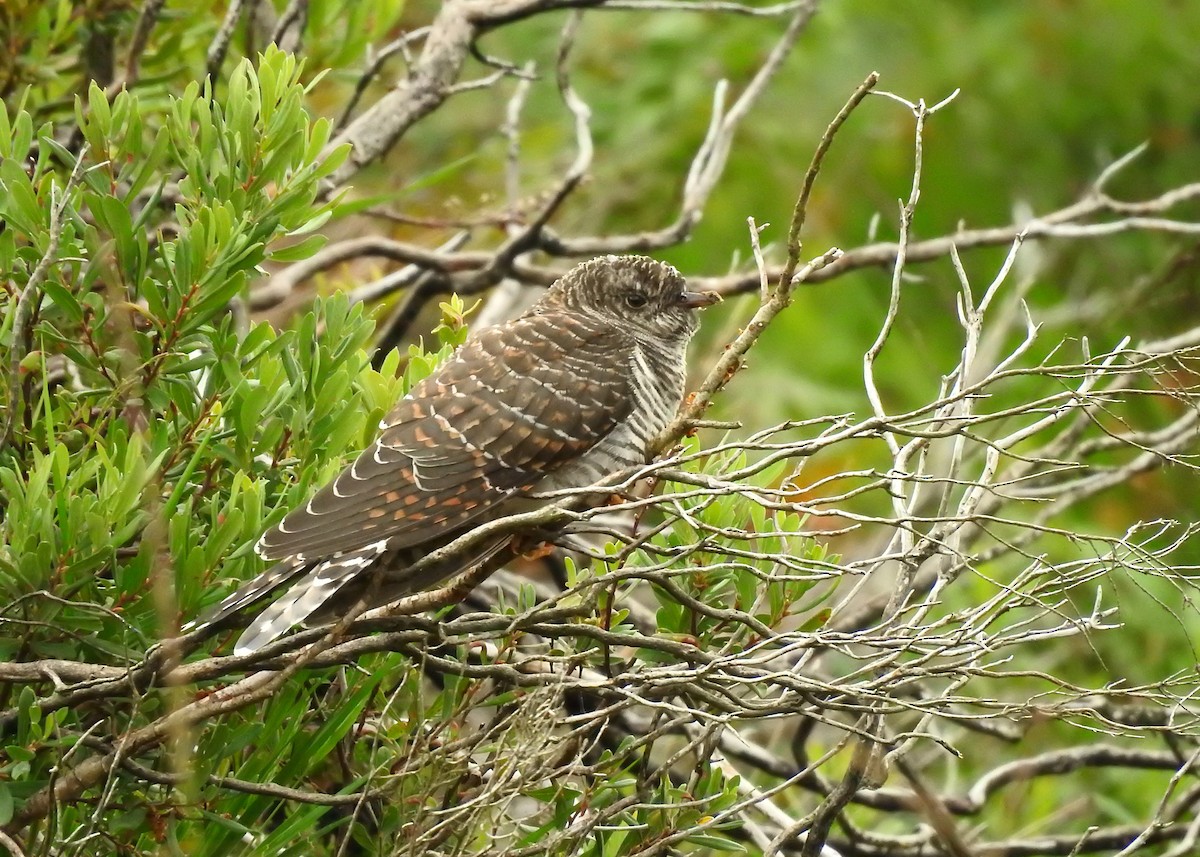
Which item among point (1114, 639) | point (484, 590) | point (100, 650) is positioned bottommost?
point (1114, 639)

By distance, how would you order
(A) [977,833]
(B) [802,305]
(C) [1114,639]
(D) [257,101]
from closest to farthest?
1. (D) [257,101]
2. (A) [977,833]
3. (C) [1114,639]
4. (B) [802,305]

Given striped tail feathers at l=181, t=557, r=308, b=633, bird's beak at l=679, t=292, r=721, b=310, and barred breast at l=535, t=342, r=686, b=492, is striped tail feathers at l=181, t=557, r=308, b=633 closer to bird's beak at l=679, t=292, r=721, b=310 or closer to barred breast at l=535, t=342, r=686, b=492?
barred breast at l=535, t=342, r=686, b=492

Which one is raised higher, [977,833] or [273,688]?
[273,688]

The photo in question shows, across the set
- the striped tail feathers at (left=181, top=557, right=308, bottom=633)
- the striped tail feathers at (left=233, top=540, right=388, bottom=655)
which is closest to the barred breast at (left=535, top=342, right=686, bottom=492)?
the striped tail feathers at (left=233, top=540, right=388, bottom=655)

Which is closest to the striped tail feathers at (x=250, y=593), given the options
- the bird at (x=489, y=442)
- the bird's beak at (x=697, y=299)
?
the bird at (x=489, y=442)

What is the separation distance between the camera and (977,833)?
13.9 ft

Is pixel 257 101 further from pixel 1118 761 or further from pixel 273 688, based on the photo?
pixel 1118 761

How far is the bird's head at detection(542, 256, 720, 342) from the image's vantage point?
407cm

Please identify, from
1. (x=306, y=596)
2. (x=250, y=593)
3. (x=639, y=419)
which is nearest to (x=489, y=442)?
(x=639, y=419)

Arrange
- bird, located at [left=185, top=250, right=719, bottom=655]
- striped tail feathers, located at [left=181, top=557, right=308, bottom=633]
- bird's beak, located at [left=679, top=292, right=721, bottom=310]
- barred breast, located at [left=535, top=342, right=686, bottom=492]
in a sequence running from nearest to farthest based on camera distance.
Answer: striped tail feathers, located at [left=181, top=557, right=308, bottom=633] → bird, located at [left=185, top=250, right=719, bottom=655] → barred breast, located at [left=535, top=342, right=686, bottom=492] → bird's beak, located at [left=679, top=292, right=721, bottom=310]

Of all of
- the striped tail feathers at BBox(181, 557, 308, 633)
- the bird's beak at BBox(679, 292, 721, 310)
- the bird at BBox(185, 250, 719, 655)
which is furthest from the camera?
the bird's beak at BBox(679, 292, 721, 310)

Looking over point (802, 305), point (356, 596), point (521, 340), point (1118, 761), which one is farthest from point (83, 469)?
point (802, 305)

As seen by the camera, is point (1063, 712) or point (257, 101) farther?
point (257, 101)

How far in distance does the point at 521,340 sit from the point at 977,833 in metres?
2.03
